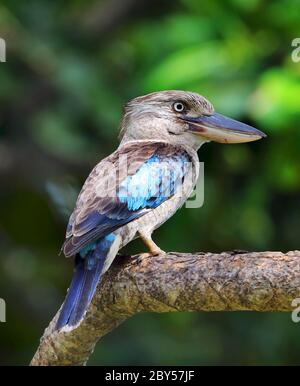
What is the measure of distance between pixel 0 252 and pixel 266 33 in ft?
9.96

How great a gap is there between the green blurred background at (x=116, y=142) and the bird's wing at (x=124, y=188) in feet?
3.09

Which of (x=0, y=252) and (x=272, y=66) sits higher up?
(x=272, y=66)

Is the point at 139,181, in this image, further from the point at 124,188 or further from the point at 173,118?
the point at 173,118

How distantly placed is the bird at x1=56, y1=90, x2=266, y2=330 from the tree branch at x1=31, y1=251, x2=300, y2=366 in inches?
4.5

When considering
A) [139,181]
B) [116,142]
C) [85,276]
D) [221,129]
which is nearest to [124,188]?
[139,181]

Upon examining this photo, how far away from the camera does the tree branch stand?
488 centimetres

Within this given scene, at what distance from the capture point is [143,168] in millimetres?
6113

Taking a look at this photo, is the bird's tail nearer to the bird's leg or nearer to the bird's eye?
the bird's leg

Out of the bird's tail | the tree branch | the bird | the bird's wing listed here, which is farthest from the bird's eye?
the tree branch

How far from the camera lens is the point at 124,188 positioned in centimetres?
600

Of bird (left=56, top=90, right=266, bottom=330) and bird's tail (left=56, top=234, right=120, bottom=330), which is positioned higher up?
bird (left=56, top=90, right=266, bottom=330)

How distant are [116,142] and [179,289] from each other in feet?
11.5

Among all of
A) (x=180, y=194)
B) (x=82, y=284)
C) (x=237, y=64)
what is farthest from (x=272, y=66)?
(x=82, y=284)
